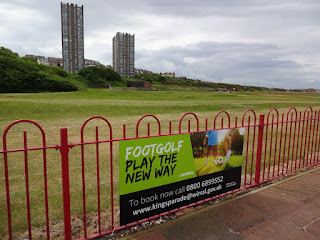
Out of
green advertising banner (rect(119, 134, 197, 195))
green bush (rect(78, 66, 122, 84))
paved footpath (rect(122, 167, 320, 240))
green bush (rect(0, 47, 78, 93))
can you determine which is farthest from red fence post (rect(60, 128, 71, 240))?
green bush (rect(78, 66, 122, 84))

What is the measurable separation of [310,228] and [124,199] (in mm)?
2418

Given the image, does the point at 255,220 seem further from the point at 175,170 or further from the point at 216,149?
the point at 175,170

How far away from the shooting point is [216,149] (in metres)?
3.77

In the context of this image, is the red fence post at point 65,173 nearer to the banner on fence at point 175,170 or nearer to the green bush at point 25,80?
the banner on fence at point 175,170

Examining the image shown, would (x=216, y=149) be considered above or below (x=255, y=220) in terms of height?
above

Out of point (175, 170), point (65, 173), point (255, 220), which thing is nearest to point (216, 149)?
point (175, 170)

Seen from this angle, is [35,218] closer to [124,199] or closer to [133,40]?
[124,199]

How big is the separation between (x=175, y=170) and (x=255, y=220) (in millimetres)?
1281

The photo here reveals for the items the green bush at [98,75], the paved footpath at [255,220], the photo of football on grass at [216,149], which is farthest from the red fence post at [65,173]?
the green bush at [98,75]

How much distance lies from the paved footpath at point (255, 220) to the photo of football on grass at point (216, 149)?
0.58 meters

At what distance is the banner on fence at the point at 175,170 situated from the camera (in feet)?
9.97

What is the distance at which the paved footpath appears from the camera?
118 inches

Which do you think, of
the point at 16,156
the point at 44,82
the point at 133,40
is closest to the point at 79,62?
the point at 133,40

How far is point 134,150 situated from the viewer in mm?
2988
